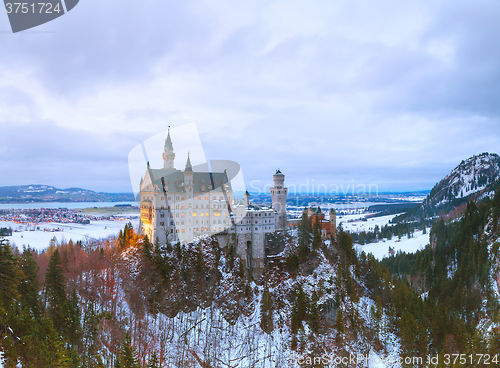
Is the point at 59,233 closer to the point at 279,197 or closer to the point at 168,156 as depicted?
the point at 168,156

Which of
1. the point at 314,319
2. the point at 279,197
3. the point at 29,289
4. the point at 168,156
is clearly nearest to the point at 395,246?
the point at 279,197

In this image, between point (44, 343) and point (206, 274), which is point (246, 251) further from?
point (44, 343)

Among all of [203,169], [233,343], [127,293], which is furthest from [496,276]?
[127,293]

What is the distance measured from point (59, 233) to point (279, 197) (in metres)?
106

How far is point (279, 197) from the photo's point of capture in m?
90.2

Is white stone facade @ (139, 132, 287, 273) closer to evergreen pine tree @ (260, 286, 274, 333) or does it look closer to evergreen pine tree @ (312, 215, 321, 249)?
evergreen pine tree @ (260, 286, 274, 333)

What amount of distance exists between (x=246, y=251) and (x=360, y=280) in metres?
34.6

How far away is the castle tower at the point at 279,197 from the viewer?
291 ft

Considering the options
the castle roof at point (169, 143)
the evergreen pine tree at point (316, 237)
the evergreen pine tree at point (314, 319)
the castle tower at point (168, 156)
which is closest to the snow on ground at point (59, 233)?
the castle tower at point (168, 156)

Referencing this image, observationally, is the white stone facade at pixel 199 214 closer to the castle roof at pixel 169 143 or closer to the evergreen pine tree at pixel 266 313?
the castle roof at pixel 169 143

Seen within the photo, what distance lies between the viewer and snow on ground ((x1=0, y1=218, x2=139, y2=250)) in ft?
377

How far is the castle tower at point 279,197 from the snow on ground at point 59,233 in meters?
55.3

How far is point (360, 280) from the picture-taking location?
3381 inches

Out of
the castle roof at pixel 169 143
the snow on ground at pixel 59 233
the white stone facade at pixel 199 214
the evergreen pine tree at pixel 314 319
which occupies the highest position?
the castle roof at pixel 169 143
